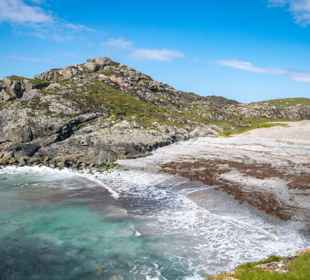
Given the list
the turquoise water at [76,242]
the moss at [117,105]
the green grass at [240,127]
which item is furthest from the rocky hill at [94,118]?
the turquoise water at [76,242]

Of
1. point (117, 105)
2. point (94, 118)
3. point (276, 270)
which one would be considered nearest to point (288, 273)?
point (276, 270)

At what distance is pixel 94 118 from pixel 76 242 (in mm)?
74654

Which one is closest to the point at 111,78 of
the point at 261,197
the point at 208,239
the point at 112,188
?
the point at 112,188

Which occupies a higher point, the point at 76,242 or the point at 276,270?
the point at 276,270

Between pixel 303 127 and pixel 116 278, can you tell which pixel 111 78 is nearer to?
pixel 303 127

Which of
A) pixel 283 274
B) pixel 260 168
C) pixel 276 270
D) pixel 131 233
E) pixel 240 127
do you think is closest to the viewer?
pixel 283 274

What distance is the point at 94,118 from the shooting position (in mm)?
102375

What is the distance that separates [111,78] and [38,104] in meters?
55.4

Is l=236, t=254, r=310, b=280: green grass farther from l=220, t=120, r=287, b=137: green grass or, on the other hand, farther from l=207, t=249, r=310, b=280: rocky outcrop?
l=220, t=120, r=287, b=137: green grass

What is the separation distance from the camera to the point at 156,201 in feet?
143

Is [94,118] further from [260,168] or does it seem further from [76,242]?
[76,242]

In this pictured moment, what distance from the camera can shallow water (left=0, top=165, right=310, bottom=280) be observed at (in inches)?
999

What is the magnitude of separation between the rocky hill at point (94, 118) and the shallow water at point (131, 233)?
28218mm

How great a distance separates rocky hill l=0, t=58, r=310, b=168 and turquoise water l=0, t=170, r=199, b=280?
3040 centimetres
